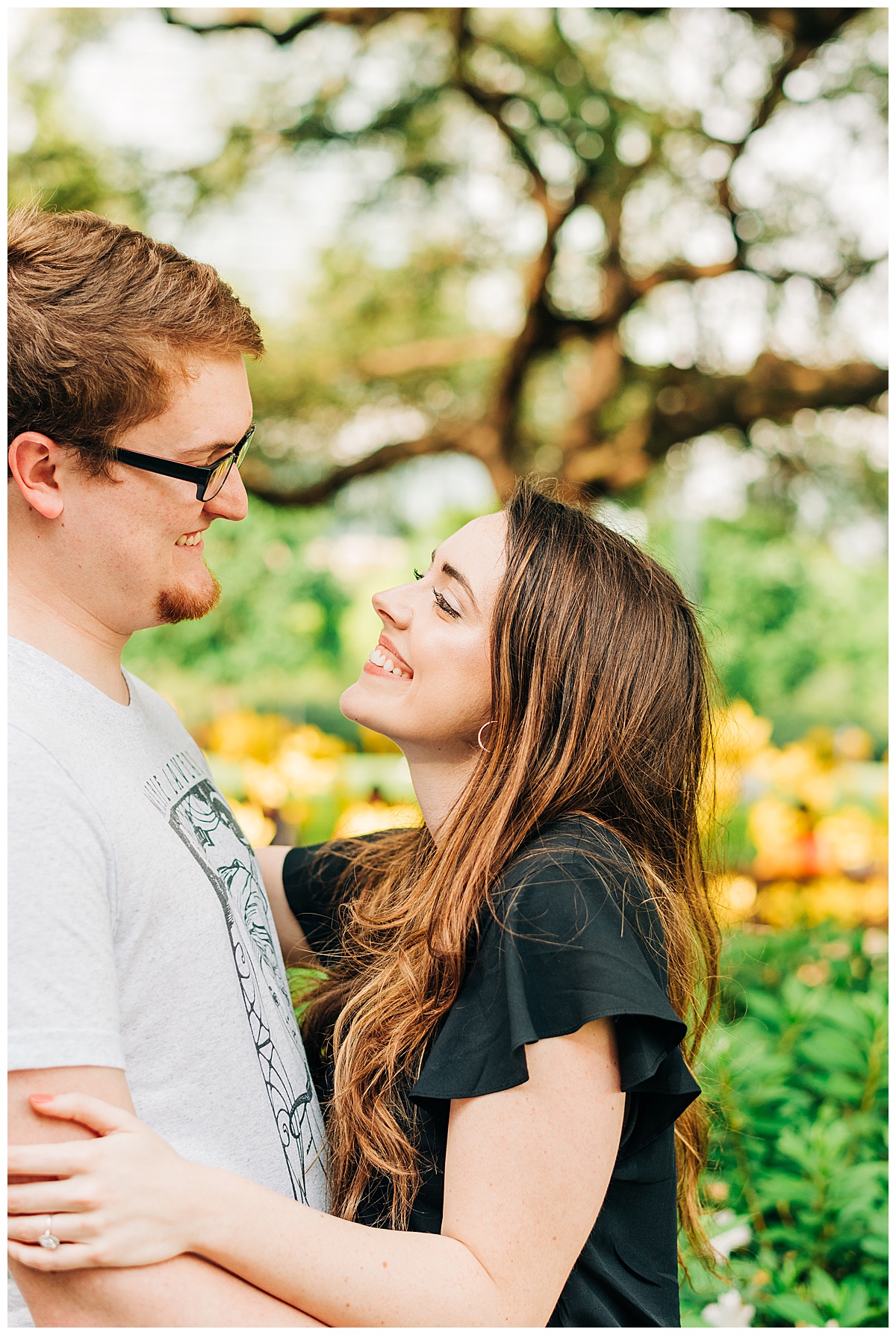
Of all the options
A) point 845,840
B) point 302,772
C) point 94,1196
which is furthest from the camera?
point 845,840

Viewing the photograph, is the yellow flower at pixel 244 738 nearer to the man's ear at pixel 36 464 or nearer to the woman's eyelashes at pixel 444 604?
the woman's eyelashes at pixel 444 604

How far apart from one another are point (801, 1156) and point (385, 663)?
1.70 m

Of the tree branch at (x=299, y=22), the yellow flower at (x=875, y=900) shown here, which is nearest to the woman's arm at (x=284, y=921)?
the yellow flower at (x=875, y=900)

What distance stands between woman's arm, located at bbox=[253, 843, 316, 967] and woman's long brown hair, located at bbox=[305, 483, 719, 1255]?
0.94 feet

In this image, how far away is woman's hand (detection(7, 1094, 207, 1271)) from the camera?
128cm

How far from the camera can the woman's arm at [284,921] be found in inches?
92.7

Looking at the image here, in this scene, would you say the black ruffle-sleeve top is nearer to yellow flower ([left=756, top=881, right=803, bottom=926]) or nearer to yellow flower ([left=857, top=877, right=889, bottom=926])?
yellow flower ([left=756, top=881, right=803, bottom=926])

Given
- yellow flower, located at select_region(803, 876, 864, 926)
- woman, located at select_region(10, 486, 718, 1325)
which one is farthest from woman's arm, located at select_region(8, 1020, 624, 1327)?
yellow flower, located at select_region(803, 876, 864, 926)

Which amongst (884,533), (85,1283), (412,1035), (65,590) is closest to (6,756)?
(65,590)

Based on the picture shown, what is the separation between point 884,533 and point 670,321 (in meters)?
2.73

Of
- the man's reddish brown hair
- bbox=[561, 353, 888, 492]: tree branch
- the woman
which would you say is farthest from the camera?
bbox=[561, 353, 888, 492]: tree branch

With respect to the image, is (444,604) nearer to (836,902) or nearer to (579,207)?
(836,902)

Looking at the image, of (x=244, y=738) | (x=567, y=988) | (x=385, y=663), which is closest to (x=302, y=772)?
(x=244, y=738)

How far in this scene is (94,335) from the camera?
1.68 m
